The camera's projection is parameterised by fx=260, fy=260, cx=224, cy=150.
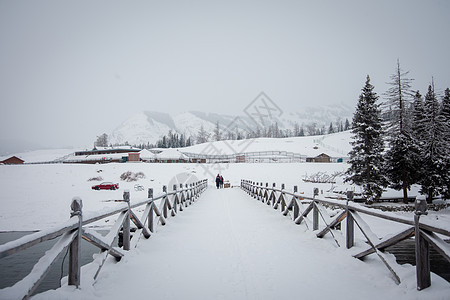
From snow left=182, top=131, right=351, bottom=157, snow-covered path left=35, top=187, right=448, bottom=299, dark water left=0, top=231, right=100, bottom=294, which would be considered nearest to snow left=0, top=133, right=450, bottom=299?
snow-covered path left=35, top=187, right=448, bottom=299

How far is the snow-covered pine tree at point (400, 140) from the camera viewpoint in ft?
81.8

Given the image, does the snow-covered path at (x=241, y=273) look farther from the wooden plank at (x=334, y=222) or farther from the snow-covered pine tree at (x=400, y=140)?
the snow-covered pine tree at (x=400, y=140)

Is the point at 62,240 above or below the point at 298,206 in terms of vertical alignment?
above

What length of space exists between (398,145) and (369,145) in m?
3.21

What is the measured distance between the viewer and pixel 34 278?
268 cm

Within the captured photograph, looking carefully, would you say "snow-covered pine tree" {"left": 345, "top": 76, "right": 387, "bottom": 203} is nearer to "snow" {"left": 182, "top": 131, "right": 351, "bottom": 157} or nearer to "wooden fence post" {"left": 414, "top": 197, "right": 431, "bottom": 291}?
"wooden fence post" {"left": 414, "top": 197, "right": 431, "bottom": 291}

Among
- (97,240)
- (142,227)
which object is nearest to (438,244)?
(97,240)

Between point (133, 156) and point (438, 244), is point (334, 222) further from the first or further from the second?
point (133, 156)

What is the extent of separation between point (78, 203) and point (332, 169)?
5588 centimetres

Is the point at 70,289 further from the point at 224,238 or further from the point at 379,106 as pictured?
the point at 379,106

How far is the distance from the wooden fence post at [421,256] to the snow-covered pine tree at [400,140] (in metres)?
25.0

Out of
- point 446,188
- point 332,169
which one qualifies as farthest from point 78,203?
point 332,169

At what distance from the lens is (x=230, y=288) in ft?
13.3

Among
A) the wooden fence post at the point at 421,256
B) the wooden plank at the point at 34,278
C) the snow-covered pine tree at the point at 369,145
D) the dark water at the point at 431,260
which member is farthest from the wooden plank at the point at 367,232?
the snow-covered pine tree at the point at 369,145
